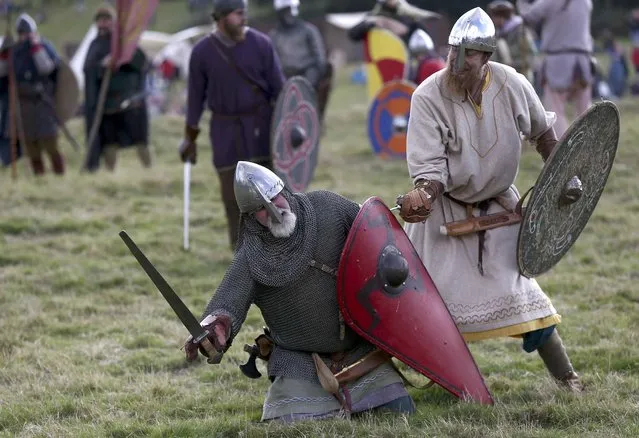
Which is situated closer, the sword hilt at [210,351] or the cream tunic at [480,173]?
the sword hilt at [210,351]

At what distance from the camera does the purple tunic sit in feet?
21.4

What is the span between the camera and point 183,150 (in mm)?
6781

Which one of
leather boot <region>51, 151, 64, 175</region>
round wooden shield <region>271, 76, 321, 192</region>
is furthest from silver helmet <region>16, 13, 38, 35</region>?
round wooden shield <region>271, 76, 321, 192</region>

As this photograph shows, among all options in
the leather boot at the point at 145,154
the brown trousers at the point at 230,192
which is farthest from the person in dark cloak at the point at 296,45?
the brown trousers at the point at 230,192

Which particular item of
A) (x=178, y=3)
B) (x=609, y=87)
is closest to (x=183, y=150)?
(x=609, y=87)

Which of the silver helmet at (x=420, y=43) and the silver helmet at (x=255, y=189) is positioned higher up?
the silver helmet at (x=255, y=189)

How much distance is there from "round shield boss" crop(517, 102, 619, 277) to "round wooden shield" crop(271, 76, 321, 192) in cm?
241

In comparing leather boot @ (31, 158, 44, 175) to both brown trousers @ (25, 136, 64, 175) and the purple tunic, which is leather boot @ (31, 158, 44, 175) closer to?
brown trousers @ (25, 136, 64, 175)

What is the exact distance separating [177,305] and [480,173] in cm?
120

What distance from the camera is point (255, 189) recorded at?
3.77 m

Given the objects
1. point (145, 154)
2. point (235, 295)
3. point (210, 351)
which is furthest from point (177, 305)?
point (145, 154)

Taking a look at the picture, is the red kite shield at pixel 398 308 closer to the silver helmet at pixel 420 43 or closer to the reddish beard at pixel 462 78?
the reddish beard at pixel 462 78

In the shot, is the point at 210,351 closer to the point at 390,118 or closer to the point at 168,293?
the point at 168,293

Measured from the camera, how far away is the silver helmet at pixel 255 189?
377cm
